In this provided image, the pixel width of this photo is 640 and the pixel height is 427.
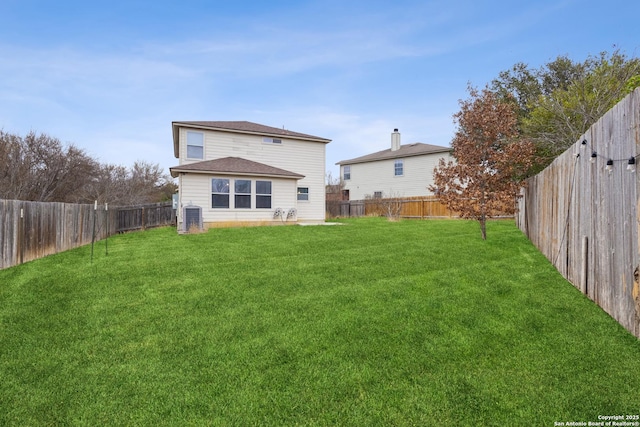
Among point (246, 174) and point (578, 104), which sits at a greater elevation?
point (578, 104)

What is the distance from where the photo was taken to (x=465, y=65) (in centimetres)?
1495

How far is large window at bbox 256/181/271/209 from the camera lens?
665 inches

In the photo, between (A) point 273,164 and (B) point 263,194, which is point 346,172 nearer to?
(A) point 273,164

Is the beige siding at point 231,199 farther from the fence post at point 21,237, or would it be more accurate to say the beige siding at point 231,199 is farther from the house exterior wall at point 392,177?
the house exterior wall at point 392,177

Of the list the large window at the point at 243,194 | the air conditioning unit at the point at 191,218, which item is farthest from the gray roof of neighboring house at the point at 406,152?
the air conditioning unit at the point at 191,218

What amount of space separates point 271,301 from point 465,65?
14.4 m

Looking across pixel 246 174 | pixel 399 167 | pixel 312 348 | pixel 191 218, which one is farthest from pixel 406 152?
pixel 312 348

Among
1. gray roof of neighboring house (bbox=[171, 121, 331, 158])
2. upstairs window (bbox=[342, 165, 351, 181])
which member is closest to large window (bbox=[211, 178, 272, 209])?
gray roof of neighboring house (bbox=[171, 121, 331, 158])

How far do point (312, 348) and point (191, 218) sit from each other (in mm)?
11933

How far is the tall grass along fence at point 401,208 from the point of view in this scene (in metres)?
20.9

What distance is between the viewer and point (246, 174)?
1630cm

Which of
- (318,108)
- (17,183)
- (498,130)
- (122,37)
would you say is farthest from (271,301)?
(17,183)

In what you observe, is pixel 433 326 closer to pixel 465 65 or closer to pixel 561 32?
pixel 465 65

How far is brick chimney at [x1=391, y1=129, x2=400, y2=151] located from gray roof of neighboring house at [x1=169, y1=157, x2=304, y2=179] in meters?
15.0
